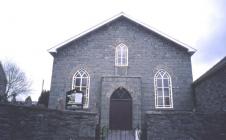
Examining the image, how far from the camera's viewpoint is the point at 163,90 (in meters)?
14.9

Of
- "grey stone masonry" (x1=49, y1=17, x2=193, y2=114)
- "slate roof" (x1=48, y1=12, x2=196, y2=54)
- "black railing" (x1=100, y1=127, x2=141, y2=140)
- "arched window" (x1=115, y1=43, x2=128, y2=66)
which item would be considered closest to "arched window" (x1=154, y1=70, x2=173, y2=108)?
"grey stone masonry" (x1=49, y1=17, x2=193, y2=114)

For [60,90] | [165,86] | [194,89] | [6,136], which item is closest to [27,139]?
[6,136]

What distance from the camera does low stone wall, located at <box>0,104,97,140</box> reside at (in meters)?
7.43

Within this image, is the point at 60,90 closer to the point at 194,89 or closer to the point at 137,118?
the point at 137,118

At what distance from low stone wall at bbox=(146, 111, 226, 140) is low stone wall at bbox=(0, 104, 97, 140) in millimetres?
3051

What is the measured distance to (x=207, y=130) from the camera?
29.7ft

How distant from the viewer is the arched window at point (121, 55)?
15578 millimetres

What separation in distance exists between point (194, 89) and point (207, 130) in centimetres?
597

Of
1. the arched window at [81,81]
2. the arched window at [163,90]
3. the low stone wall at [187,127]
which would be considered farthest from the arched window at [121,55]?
the low stone wall at [187,127]

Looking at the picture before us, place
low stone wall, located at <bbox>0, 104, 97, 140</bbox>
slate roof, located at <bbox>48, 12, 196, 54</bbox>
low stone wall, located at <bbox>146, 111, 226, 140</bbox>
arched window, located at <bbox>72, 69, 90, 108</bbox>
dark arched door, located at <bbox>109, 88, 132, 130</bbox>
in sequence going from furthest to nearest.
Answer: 1. slate roof, located at <bbox>48, 12, 196, 54</bbox>
2. arched window, located at <bbox>72, 69, 90, 108</bbox>
3. dark arched door, located at <bbox>109, 88, 132, 130</bbox>
4. low stone wall, located at <bbox>146, 111, 226, 140</bbox>
5. low stone wall, located at <bbox>0, 104, 97, 140</bbox>

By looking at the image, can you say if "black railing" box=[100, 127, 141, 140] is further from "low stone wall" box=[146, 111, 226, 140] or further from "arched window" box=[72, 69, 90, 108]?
"arched window" box=[72, 69, 90, 108]

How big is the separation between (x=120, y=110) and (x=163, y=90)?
3633 millimetres

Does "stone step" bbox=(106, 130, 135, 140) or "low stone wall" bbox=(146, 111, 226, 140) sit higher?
"low stone wall" bbox=(146, 111, 226, 140)

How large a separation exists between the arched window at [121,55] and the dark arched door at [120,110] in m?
2.19
